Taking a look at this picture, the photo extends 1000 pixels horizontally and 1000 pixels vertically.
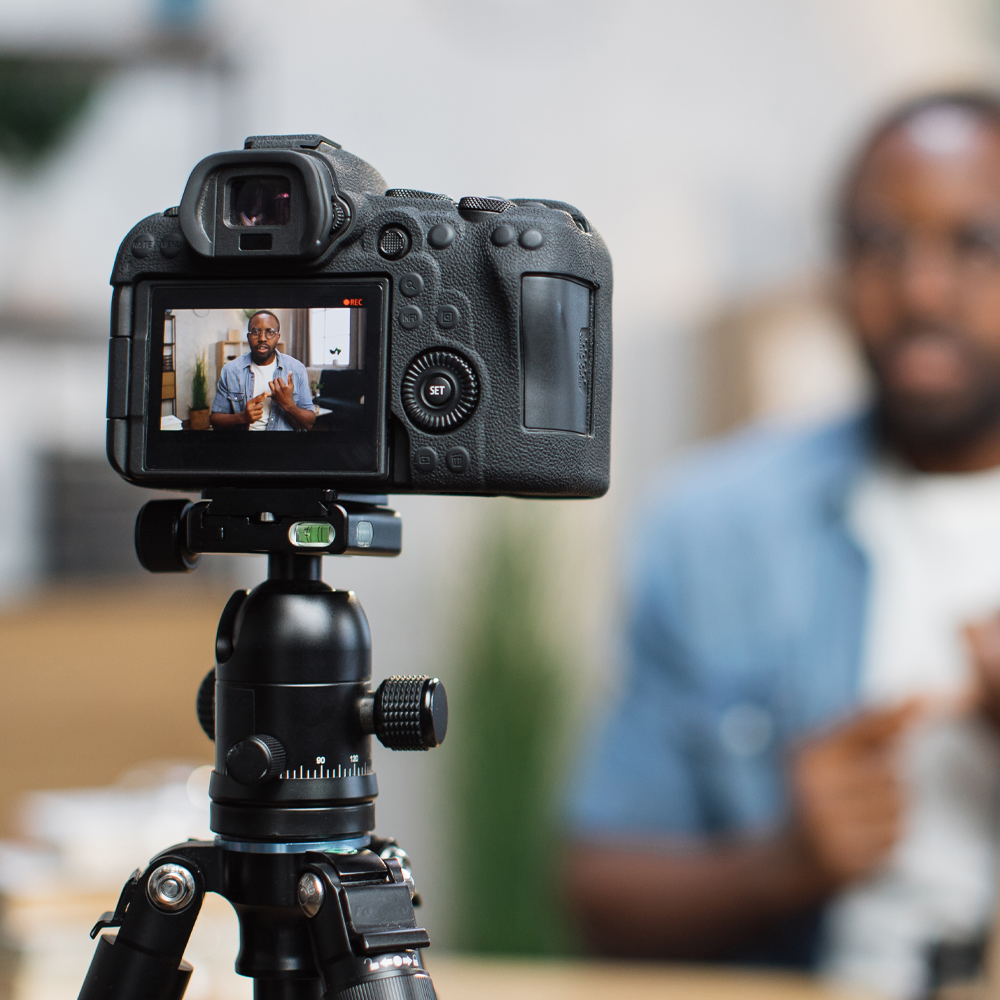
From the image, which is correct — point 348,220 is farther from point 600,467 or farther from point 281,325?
point 600,467

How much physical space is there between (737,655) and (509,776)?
72cm

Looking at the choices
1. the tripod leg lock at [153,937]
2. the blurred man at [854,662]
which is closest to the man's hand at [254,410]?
the tripod leg lock at [153,937]

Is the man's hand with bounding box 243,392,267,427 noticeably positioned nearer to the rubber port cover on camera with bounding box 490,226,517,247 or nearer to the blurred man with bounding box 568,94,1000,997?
the rubber port cover on camera with bounding box 490,226,517,247

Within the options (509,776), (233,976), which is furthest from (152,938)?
(509,776)

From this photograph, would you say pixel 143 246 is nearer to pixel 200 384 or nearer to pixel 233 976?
pixel 200 384

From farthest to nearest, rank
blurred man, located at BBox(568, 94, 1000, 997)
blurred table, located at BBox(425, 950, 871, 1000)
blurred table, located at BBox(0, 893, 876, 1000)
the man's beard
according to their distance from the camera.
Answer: the man's beard < blurred man, located at BBox(568, 94, 1000, 997) < blurred table, located at BBox(425, 950, 871, 1000) < blurred table, located at BBox(0, 893, 876, 1000)

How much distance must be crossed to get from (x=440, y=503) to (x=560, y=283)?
219 centimetres

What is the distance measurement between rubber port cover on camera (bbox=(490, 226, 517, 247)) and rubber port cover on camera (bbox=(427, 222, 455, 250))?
2 cm

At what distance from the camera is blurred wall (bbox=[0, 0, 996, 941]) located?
278 centimetres

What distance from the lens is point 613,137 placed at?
2859mm

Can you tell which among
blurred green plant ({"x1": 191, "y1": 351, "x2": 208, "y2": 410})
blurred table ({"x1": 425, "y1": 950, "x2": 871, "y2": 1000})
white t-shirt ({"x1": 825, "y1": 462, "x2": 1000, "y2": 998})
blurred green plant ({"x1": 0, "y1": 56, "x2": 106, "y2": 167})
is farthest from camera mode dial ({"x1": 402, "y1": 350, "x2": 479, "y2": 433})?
blurred green plant ({"x1": 0, "y1": 56, "x2": 106, "y2": 167})

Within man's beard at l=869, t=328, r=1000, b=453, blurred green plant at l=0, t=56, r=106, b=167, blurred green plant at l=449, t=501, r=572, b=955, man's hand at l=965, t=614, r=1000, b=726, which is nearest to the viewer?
man's hand at l=965, t=614, r=1000, b=726

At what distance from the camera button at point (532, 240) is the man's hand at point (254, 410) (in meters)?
0.16

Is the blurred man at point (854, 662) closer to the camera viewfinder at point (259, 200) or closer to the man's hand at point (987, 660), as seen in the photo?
the man's hand at point (987, 660)
